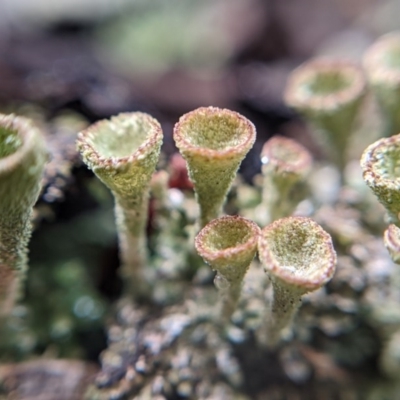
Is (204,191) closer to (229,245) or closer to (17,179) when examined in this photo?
(229,245)

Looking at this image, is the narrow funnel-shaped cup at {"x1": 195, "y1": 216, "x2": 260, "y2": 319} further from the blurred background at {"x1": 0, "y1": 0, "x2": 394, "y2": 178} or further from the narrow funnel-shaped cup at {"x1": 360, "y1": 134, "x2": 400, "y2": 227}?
the blurred background at {"x1": 0, "y1": 0, "x2": 394, "y2": 178}

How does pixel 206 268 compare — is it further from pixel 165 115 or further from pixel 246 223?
pixel 165 115

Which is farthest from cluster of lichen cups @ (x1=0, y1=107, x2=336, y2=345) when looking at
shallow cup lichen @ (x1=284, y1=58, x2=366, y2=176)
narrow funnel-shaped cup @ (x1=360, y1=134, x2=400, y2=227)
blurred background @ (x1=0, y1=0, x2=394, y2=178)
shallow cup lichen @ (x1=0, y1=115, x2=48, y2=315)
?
blurred background @ (x1=0, y1=0, x2=394, y2=178)

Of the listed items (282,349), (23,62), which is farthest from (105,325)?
(23,62)

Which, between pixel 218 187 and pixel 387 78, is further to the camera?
pixel 387 78

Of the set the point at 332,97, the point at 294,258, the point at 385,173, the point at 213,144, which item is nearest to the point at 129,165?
the point at 213,144

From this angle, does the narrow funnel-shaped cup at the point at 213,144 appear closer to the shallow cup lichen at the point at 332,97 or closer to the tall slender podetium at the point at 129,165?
the tall slender podetium at the point at 129,165

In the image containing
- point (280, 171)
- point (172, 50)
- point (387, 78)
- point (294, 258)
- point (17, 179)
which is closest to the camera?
point (17, 179)
